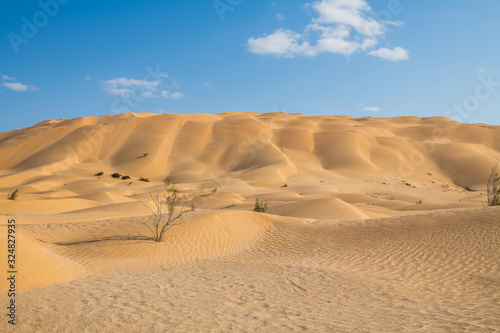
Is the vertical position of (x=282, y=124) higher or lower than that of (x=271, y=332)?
higher

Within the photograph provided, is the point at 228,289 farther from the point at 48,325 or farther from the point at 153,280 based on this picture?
the point at 48,325

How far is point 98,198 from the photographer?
28.3 metres

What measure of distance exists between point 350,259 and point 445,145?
2384 inches

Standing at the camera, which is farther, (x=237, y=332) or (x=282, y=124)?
(x=282, y=124)

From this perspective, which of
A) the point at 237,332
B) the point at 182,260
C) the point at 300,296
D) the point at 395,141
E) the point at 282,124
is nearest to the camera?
the point at 237,332

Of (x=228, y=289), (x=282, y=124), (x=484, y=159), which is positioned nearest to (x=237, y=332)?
(x=228, y=289)

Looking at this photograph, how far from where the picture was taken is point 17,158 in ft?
189

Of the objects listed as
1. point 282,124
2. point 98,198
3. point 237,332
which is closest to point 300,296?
point 237,332

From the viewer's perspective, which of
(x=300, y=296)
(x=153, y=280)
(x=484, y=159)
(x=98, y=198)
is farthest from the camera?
(x=484, y=159)

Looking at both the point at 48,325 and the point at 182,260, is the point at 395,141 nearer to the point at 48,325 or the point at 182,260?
the point at 182,260

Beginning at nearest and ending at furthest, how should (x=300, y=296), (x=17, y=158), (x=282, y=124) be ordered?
(x=300, y=296) → (x=17, y=158) → (x=282, y=124)

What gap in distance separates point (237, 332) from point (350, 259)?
635 centimetres

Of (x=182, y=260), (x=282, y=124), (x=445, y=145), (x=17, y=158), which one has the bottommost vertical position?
(x=182, y=260)

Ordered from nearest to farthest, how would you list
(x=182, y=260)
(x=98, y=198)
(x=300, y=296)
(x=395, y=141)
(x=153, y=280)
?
1. (x=300, y=296)
2. (x=153, y=280)
3. (x=182, y=260)
4. (x=98, y=198)
5. (x=395, y=141)
